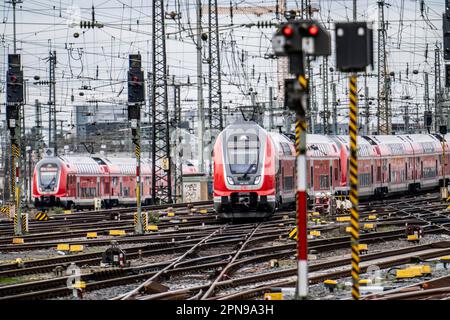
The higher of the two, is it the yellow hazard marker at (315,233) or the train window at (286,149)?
the train window at (286,149)

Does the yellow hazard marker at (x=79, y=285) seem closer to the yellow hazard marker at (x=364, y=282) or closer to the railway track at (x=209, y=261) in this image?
the railway track at (x=209, y=261)

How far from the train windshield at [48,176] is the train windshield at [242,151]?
24.1 m

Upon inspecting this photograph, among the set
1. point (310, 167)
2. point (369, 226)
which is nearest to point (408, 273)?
point (369, 226)

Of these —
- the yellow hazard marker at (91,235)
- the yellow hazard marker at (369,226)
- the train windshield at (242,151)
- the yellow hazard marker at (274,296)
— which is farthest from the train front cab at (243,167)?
the yellow hazard marker at (274,296)

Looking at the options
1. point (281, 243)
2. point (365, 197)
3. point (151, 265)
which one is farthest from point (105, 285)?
point (365, 197)

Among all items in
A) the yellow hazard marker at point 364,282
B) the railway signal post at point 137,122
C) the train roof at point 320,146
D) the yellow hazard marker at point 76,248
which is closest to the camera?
the yellow hazard marker at point 364,282

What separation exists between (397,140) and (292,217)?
19.4 metres

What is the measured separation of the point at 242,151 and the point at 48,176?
972 inches

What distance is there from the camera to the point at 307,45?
41.5 feet

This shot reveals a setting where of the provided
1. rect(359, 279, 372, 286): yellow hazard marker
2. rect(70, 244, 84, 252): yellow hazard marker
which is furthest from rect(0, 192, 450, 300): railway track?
rect(70, 244, 84, 252): yellow hazard marker

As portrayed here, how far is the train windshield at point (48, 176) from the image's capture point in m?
58.5

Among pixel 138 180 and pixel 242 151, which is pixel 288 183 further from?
pixel 138 180

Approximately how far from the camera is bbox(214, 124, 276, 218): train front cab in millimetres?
36312

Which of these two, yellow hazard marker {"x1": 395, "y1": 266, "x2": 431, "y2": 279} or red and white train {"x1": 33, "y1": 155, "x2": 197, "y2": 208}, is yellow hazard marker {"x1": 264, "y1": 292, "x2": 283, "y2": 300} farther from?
red and white train {"x1": 33, "y1": 155, "x2": 197, "y2": 208}
